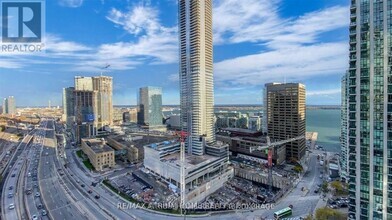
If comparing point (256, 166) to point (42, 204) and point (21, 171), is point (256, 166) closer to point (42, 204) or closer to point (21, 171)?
point (42, 204)

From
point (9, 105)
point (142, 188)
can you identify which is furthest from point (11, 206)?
point (9, 105)

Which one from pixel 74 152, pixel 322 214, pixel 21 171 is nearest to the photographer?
pixel 322 214

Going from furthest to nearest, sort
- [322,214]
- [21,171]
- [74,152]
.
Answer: [74,152]
[21,171]
[322,214]

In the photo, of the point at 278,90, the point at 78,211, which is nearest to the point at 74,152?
the point at 78,211

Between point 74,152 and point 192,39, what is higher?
point 192,39

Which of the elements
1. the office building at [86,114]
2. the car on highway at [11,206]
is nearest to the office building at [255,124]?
the office building at [86,114]

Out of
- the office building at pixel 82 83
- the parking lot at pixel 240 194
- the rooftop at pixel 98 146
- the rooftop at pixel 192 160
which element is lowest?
the parking lot at pixel 240 194

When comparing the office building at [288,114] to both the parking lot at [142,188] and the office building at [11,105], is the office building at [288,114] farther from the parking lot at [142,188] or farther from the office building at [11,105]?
the office building at [11,105]
